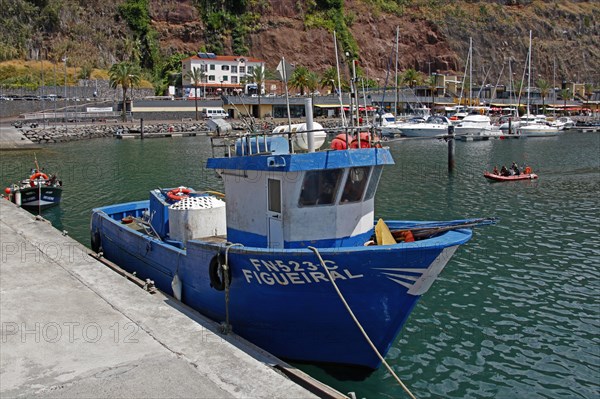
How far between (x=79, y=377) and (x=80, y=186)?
32256 mm

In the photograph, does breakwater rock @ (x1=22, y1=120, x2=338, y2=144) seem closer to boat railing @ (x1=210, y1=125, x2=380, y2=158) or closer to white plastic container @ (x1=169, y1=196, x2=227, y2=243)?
white plastic container @ (x1=169, y1=196, x2=227, y2=243)

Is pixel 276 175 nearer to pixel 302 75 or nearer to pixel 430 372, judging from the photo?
pixel 430 372

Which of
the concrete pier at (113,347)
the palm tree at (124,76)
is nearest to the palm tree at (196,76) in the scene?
the palm tree at (124,76)

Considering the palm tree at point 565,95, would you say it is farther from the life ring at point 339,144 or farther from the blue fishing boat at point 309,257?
the life ring at point 339,144

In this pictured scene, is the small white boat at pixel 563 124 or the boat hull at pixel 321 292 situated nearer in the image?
the boat hull at pixel 321 292

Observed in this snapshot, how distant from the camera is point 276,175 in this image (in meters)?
12.7

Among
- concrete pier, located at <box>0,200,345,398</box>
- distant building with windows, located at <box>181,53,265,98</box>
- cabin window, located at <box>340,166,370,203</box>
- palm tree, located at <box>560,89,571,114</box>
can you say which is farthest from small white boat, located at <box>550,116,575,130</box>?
concrete pier, located at <box>0,200,345,398</box>

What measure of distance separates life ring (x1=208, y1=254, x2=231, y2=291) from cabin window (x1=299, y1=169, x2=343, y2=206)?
2.19 m

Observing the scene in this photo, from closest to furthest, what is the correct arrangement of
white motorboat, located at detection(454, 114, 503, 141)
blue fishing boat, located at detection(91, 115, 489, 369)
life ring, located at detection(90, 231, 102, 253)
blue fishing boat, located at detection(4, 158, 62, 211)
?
blue fishing boat, located at detection(91, 115, 489, 369), life ring, located at detection(90, 231, 102, 253), blue fishing boat, located at detection(4, 158, 62, 211), white motorboat, located at detection(454, 114, 503, 141)

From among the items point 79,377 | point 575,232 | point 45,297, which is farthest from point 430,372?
point 575,232

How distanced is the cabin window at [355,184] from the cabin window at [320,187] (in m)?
0.25

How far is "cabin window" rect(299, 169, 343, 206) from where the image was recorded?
12.4m

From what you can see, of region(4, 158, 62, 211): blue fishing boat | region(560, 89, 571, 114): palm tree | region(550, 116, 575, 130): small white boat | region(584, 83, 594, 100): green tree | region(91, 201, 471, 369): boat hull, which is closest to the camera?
region(91, 201, 471, 369): boat hull

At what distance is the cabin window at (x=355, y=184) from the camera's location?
41.5ft
